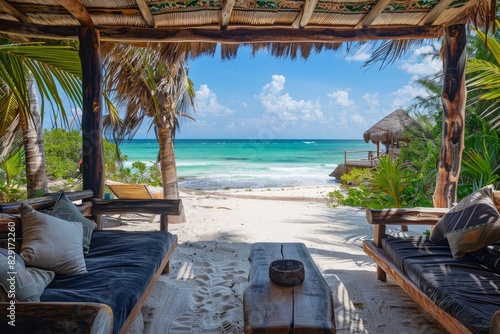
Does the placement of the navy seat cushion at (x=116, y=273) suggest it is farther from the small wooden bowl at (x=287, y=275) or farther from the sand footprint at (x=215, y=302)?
the small wooden bowl at (x=287, y=275)

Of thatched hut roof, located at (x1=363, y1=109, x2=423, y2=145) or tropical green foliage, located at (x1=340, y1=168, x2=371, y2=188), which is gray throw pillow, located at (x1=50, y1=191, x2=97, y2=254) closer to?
tropical green foliage, located at (x1=340, y1=168, x2=371, y2=188)

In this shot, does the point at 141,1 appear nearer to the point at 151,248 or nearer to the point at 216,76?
the point at 151,248

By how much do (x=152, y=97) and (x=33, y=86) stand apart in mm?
1278

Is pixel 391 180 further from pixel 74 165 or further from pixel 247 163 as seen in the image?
pixel 247 163

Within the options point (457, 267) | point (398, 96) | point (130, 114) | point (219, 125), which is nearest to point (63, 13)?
point (130, 114)

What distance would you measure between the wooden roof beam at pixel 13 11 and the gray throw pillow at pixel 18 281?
2049 millimetres

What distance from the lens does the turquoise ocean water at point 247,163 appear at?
17.4 metres

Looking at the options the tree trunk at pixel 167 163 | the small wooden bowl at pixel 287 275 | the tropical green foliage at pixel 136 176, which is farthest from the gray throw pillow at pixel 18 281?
the tropical green foliage at pixel 136 176

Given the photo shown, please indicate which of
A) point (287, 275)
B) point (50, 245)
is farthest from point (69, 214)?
point (287, 275)

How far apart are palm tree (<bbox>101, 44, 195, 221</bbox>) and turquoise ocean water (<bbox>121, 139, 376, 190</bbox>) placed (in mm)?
10440

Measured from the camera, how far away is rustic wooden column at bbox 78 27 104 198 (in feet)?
10.0

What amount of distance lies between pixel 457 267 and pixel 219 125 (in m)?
38.3

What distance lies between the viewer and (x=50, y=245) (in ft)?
5.98

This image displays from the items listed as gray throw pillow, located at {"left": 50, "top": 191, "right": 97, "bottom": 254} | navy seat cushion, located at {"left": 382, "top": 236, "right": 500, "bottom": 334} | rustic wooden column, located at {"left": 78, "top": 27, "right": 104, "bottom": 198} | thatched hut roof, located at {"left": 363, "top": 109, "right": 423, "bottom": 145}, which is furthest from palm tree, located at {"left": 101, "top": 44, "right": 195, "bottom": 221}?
thatched hut roof, located at {"left": 363, "top": 109, "right": 423, "bottom": 145}
